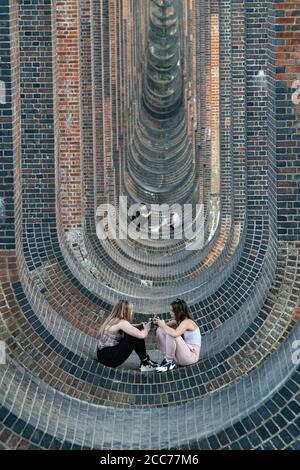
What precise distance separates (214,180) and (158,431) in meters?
13.3

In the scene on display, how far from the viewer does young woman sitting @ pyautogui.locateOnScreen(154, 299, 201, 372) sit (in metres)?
9.23

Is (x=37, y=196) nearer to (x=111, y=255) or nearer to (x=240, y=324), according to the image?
(x=240, y=324)

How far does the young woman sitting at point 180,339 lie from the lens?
30.3ft

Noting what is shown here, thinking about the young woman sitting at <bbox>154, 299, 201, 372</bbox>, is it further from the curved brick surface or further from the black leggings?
the black leggings

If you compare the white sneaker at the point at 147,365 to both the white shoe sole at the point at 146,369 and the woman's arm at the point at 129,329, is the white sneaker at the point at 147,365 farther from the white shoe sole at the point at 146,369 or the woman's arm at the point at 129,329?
the woman's arm at the point at 129,329

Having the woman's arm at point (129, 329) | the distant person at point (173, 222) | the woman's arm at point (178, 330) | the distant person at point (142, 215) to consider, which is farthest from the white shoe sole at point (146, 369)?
the distant person at point (142, 215)

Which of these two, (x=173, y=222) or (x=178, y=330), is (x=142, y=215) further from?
(x=178, y=330)

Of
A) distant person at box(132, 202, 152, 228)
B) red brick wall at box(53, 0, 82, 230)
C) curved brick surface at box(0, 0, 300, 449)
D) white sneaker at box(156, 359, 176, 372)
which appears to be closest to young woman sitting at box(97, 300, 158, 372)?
curved brick surface at box(0, 0, 300, 449)

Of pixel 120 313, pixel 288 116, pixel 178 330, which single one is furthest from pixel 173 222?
pixel 288 116

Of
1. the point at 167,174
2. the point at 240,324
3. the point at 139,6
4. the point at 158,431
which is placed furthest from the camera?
the point at 139,6

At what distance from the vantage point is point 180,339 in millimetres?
9211

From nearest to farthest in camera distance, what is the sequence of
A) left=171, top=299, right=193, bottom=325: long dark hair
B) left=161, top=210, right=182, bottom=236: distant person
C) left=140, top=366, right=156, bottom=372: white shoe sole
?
left=171, top=299, right=193, bottom=325: long dark hair, left=140, top=366, right=156, bottom=372: white shoe sole, left=161, top=210, right=182, bottom=236: distant person
